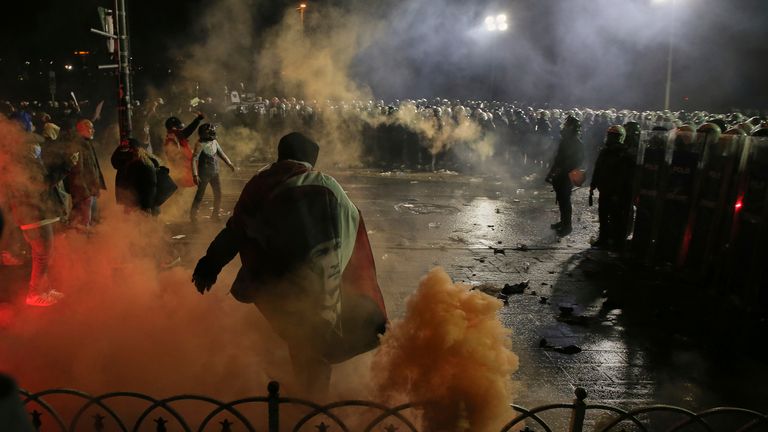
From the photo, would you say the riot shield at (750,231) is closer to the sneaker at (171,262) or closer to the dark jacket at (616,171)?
the dark jacket at (616,171)

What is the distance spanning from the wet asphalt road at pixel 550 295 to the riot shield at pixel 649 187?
1.57 ft

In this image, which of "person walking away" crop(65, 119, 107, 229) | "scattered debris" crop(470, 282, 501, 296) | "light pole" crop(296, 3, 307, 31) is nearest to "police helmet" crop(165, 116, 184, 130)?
"person walking away" crop(65, 119, 107, 229)

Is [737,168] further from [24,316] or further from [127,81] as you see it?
[127,81]

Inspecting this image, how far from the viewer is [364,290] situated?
3354 mm

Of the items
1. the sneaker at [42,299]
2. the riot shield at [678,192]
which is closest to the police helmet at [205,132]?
the sneaker at [42,299]

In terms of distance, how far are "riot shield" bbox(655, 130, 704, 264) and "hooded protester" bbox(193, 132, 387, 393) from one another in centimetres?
574

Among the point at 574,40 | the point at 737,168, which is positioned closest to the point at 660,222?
the point at 737,168

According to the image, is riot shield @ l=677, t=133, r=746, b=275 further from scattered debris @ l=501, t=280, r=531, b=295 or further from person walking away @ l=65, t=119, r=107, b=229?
person walking away @ l=65, t=119, r=107, b=229

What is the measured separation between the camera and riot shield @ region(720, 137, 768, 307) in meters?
5.91

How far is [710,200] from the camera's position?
7059 millimetres

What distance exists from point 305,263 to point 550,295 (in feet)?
14.6

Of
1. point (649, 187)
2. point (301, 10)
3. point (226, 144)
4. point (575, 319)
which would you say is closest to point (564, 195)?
point (649, 187)

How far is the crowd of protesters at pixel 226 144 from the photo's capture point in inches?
226

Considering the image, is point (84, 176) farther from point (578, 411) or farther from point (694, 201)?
point (694, 201)
